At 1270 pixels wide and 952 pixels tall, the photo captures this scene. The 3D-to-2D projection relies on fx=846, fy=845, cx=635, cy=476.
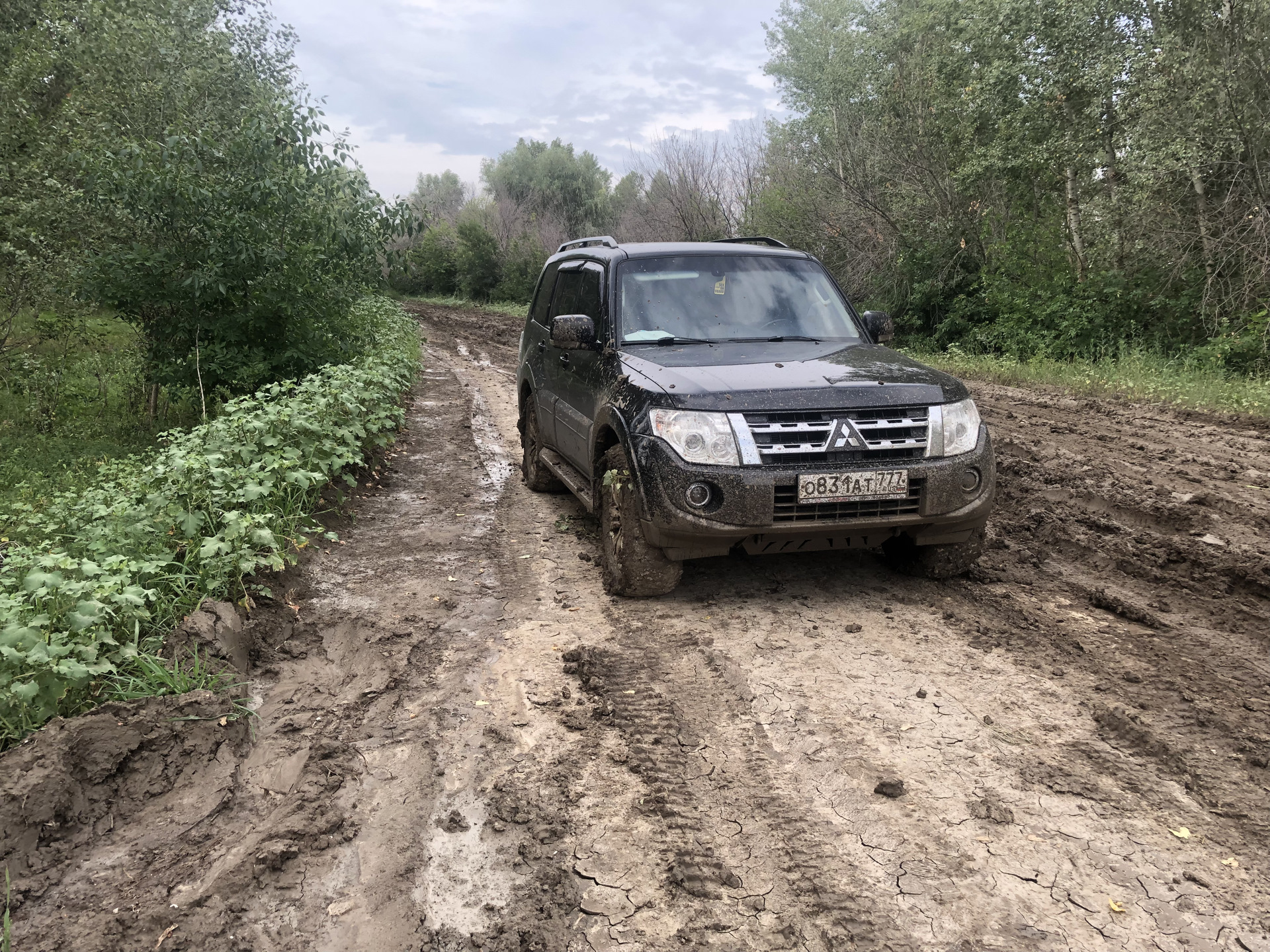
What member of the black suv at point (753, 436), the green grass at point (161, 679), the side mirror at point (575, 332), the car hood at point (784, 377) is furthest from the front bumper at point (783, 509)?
the green grass at point (161, 679)

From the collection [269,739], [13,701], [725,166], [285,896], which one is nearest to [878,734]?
[285,896]

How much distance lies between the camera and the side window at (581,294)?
5762 mm

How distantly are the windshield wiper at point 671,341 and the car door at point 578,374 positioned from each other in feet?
0.89

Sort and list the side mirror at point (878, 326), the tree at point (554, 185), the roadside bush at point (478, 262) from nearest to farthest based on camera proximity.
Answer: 1. the side mirror at point (878, 326)
2. the roadside bush at point (478, 262)
3. the tree at point (554, 185)

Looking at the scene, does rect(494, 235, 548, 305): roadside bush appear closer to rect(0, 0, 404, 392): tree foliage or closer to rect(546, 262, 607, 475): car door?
rect(0, 0, 404, 392): tree foliage

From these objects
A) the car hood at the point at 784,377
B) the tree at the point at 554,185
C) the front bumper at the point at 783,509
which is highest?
the tree at the point at 554,185

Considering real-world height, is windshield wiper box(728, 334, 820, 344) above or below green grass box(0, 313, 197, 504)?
above

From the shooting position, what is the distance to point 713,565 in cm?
526

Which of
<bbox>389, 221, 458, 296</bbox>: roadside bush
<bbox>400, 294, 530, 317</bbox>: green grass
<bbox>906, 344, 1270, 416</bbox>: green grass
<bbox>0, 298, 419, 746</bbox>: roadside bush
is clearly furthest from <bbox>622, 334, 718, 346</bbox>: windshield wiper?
<bbox>389, 221, 458, 296</bbox>: roadside bush

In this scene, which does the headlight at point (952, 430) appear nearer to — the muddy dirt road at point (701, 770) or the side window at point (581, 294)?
the muddy dirt road at point (701, 770)

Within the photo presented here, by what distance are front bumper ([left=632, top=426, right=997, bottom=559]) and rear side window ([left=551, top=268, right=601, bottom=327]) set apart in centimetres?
174

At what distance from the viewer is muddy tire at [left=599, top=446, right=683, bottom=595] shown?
4.48 meters

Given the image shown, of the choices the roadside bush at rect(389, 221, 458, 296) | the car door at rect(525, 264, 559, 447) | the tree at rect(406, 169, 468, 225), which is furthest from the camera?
the tree at rect(406, 169, 468, 225)

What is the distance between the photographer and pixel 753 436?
4152mm
